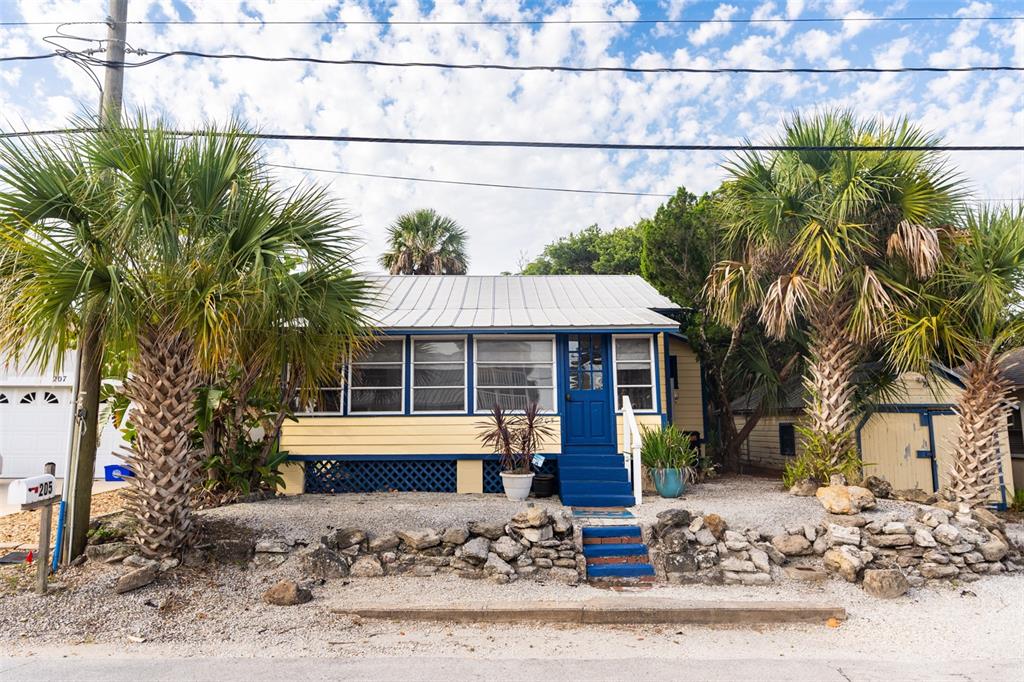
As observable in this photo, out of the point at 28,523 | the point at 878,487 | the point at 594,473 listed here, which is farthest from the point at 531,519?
the point at 28,523

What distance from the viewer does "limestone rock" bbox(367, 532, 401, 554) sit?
6922 mm

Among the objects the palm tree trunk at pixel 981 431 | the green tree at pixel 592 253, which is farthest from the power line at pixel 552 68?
the green tree at pixel 592 253

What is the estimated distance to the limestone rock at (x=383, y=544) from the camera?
6.92m

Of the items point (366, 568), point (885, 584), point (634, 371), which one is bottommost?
point (885, 584)

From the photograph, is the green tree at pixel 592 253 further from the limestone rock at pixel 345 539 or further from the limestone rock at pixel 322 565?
the limestone rock at pixel 322 565

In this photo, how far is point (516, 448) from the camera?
9281mm

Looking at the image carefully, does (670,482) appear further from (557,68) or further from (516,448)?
(557,68)

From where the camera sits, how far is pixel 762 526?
291 inches

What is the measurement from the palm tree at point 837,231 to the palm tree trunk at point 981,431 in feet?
4.34

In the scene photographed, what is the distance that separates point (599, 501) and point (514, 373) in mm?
3033

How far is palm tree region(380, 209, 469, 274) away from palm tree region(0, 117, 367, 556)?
54.7ft

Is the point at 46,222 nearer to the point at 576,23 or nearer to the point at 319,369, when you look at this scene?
the point at 319,369

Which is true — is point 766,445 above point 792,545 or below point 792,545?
above

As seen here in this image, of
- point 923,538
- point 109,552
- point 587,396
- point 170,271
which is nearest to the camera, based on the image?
point 170,271
